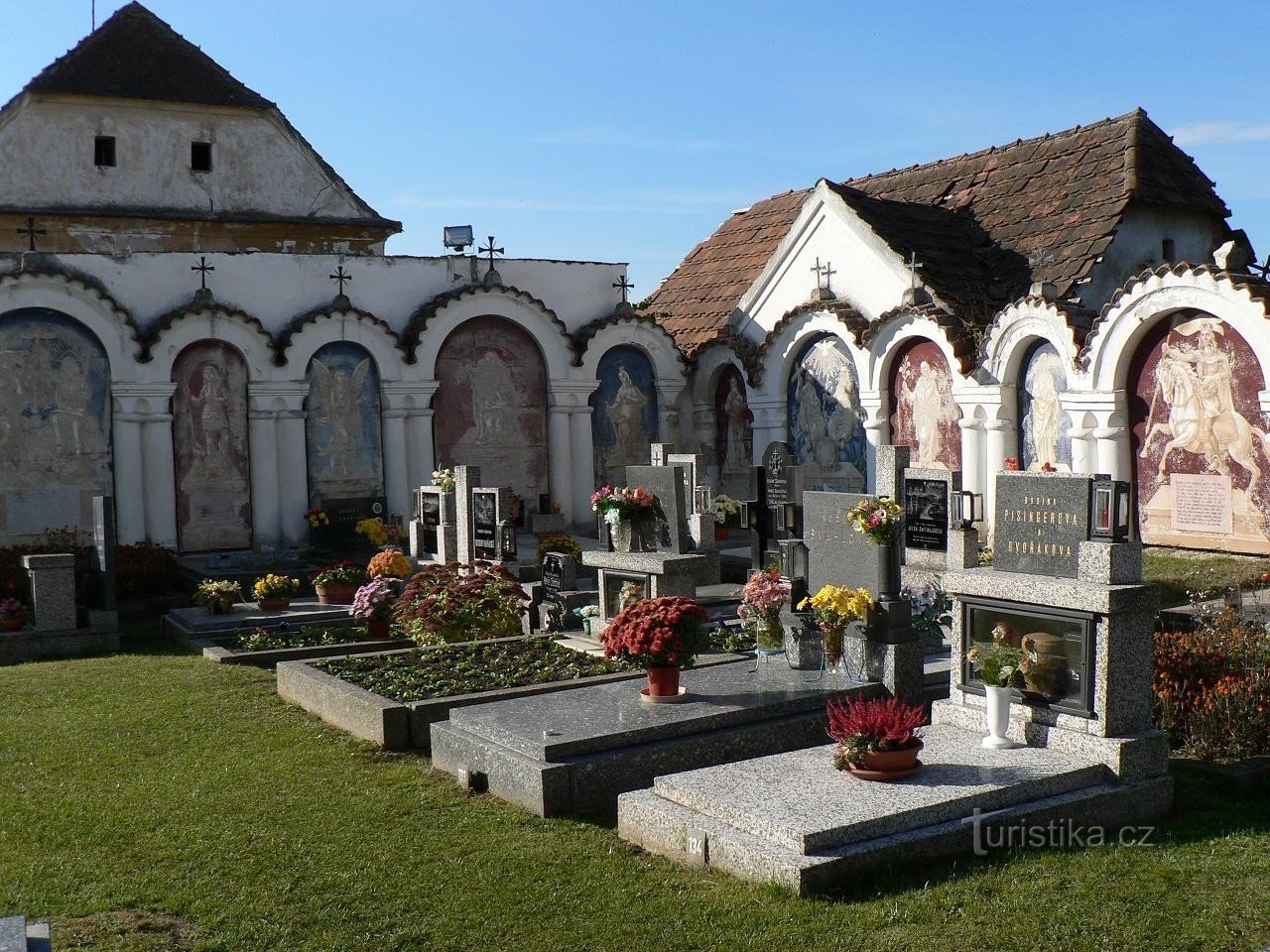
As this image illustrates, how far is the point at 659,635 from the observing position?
28.3ft

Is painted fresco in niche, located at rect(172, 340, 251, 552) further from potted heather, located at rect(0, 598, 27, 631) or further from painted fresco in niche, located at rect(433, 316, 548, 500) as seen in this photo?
potted heather, located at rect(0, 598, 27, 631)

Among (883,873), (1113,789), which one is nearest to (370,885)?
(883,873)

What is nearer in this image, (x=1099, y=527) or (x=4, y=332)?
(x=1099, y=527)

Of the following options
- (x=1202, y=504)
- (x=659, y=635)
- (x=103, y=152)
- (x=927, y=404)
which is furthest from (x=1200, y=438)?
(x=103, y=152)

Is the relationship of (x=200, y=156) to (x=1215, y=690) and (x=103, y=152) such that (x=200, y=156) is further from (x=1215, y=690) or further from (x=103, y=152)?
(x=1215, y=690)

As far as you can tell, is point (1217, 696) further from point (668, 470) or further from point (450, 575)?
point (450, 575)

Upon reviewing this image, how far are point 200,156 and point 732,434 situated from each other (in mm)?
10954

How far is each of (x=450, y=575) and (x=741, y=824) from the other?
6877 millimetres

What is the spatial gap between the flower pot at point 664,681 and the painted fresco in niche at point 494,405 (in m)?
11.7

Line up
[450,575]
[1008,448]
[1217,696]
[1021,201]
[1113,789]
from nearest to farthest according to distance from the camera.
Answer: [1113,789] < [1217,696] < [450,575] < [1008,448] < [1021,201]

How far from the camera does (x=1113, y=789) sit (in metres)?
7.12

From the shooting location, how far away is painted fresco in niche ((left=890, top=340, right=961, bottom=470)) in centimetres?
1805

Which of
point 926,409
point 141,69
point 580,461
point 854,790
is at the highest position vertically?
point 141,69

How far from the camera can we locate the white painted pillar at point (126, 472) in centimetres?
1802
